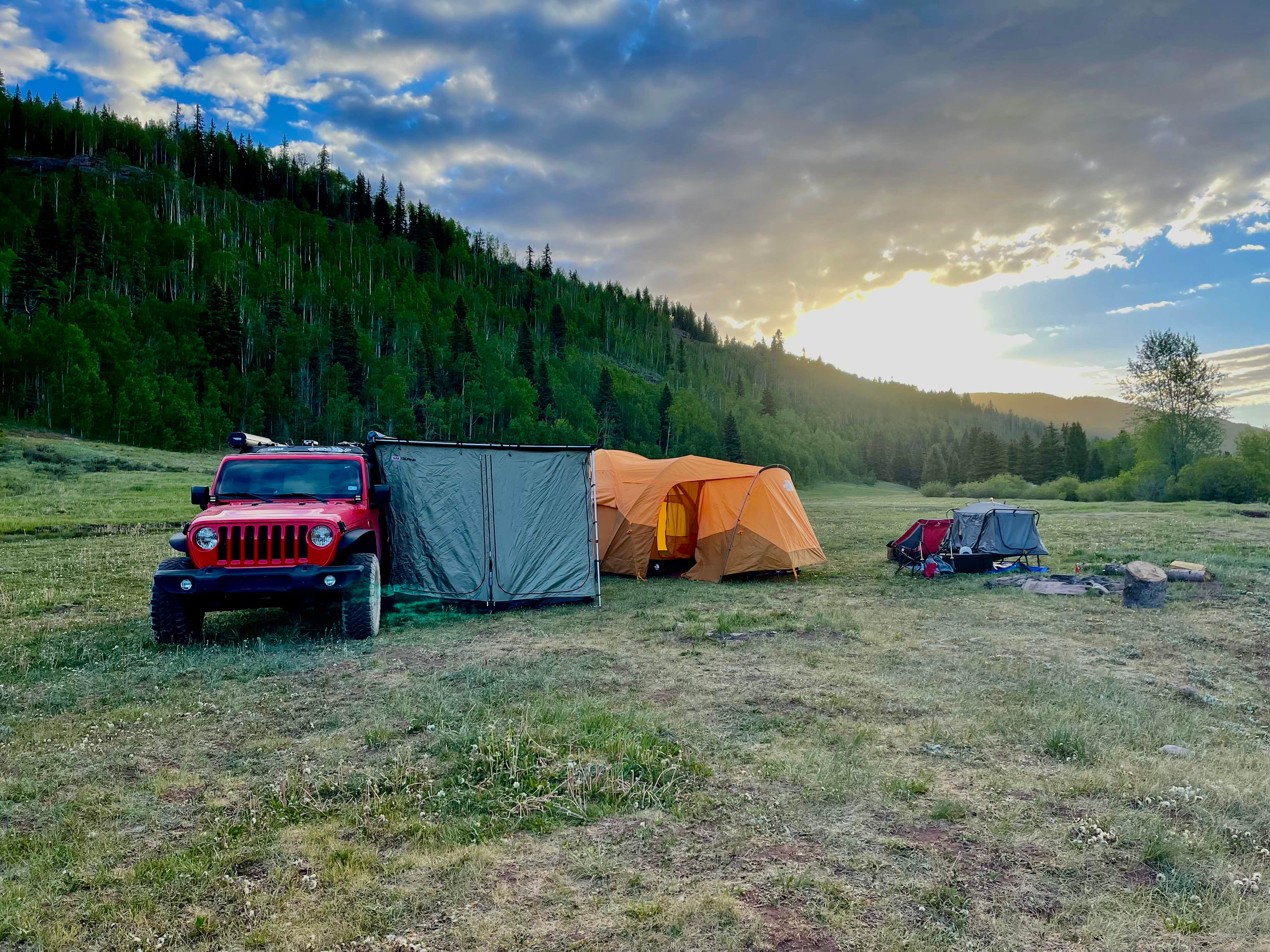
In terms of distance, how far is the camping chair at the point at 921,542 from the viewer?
55.8 feet

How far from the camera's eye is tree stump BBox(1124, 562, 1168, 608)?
41.1ft

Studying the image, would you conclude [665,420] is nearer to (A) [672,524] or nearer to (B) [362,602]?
(A) [672,524]

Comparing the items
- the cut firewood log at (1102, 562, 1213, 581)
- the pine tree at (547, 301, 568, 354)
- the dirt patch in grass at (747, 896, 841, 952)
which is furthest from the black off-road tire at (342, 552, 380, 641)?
the pine tree at (547, 301, 568, 354)

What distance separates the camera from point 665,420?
107 meters

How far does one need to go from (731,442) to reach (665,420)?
1150 centimetres

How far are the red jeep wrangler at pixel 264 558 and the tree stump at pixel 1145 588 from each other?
42.2 ft

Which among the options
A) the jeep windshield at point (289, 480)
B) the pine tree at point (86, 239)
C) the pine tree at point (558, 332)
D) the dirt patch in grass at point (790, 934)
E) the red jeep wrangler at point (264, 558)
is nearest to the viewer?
the dirt patch in grass at point (790, 934)

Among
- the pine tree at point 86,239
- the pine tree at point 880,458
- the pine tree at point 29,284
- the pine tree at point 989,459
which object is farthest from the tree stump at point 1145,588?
the pine tree at point 880,458

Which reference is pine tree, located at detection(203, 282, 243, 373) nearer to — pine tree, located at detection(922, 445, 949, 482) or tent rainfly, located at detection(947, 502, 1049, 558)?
tent rainfly, located at detection(947, 502, 1049, 558)

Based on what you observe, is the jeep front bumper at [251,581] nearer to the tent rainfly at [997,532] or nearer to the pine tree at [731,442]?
the tent rainfly at [997,532]

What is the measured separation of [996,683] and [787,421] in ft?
355

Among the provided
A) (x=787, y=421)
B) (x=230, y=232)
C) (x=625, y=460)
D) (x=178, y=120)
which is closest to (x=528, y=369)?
(x=787, y=421)

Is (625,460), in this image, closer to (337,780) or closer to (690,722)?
(690,722)

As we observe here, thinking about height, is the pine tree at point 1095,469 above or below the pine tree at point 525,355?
below
